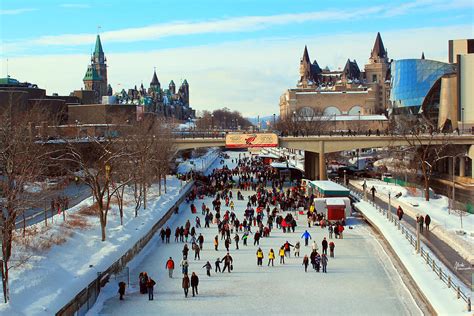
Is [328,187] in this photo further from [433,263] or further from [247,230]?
[433,263]

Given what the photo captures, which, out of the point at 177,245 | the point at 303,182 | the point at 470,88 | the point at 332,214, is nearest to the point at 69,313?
the point at 177,245

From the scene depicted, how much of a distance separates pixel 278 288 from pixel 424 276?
4.77m

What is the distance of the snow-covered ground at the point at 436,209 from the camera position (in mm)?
31234

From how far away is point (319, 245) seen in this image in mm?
30797

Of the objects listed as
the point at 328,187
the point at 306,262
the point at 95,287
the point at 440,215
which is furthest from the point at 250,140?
→ the point at 95,287

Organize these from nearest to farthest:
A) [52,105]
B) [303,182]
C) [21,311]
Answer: [21,311] → [303,182] → [52,105]

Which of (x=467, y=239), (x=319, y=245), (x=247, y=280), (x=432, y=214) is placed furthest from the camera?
(x=432, y=214)

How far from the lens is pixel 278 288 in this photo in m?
22.5

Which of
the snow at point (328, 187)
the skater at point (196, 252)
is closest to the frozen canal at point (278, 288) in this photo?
the skater at point (196, 252)

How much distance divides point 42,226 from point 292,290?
12.2m

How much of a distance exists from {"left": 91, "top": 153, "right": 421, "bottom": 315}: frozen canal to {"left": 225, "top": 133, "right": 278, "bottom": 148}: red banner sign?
1255 inches

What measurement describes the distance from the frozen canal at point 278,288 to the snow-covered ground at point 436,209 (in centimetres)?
428

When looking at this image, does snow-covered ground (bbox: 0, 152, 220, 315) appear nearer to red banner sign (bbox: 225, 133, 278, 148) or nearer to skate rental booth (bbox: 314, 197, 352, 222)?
skate rental booth (bbox: 314, 197, 352, 222)

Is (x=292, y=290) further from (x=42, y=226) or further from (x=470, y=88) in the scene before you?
(x=470, y=88)
